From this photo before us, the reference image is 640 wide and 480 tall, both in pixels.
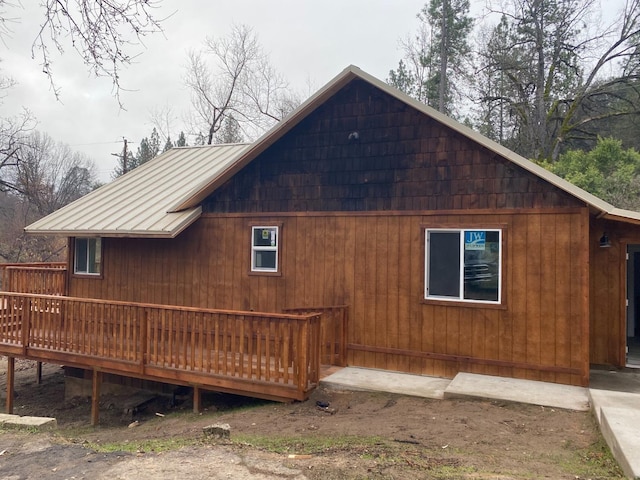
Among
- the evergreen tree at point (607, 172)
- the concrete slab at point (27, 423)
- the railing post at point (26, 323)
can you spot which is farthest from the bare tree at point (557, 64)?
the concrete slab at point (27, 423)

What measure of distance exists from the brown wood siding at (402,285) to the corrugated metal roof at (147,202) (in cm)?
73

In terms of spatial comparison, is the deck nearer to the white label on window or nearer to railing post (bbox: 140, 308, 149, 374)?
railing post (bbox: 140, 308, 149, 374)

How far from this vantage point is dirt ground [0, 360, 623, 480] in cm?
420

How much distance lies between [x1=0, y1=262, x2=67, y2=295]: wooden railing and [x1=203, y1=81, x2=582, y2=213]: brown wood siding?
16.2 feet

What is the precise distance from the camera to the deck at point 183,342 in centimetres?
691

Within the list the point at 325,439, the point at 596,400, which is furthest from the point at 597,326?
the point at 325,439

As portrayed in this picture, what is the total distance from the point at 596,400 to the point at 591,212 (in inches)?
113

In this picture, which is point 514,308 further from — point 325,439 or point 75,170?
point 75,170

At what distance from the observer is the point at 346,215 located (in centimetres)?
863

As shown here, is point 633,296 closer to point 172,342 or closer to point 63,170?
point 172,342

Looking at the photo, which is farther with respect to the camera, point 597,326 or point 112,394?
point 112,394

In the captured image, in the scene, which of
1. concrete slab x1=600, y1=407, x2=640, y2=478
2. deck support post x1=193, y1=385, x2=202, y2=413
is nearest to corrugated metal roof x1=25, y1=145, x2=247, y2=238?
deck support post x1=193, y1=385, x2=202, y2=413

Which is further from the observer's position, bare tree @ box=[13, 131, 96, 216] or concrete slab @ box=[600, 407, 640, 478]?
bare tree @ box=[13, 131, 96, 216]

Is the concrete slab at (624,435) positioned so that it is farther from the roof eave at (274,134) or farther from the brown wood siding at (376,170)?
the roof eave at (274,134)
